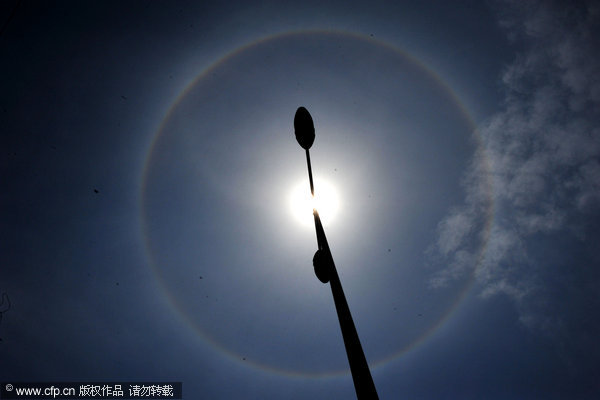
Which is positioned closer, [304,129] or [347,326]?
[347,326]

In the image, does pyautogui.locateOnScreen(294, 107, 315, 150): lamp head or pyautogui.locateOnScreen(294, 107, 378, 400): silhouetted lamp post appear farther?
pyautogui.locateOnScreen(294, 107, 315, 150): lamp head

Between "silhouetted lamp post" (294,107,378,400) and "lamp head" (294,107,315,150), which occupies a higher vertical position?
"lamp head" (294,107,315,150)

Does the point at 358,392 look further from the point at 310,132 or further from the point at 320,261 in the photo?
the point at 310,132

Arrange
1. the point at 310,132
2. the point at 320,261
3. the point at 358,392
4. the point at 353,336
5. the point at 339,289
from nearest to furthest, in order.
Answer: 1. the point at 358,392
2. the point at 353,336
3. the point at 339,289
4. the point at 320,261
5. the point at 310,132

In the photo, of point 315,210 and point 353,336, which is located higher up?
point 315,210

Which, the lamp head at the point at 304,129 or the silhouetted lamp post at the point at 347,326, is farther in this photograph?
the lamp head at the point at 304,129

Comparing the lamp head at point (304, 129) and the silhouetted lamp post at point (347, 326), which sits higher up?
the lamp head at point (304, 129)

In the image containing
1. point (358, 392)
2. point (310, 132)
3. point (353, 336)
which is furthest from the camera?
point (310, 132)

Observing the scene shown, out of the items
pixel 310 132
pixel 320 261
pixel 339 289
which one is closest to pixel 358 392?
pixel 339 289

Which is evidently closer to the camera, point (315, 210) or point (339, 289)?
point (339, 289)

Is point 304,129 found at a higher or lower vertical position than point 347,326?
higher

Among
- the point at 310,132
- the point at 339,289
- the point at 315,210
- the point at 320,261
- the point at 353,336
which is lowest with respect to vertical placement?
the point at 353,336
